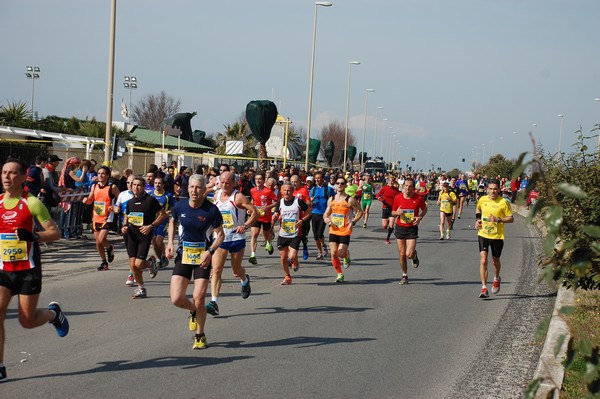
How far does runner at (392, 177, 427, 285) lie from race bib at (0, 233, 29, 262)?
8178 mm

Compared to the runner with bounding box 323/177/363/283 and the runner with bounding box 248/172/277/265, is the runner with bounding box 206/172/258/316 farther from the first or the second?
the runner with bounding box 248/172/277/265

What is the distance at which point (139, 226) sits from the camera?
11.5 meters

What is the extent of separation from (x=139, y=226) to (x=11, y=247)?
478 cm

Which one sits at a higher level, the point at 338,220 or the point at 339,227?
the point at 338,220

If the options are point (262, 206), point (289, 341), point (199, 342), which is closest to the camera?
point (199, 342)

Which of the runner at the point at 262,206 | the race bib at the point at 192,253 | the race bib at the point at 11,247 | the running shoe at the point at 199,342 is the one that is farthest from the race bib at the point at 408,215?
the race bib at the point at 11,247

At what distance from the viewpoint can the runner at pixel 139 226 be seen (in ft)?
37.1

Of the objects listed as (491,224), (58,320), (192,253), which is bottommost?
(58,320)

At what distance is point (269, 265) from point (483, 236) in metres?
4.99

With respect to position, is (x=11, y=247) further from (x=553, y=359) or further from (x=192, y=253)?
(x=553, y=359)

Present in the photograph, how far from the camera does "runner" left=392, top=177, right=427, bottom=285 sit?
1387 centimetres

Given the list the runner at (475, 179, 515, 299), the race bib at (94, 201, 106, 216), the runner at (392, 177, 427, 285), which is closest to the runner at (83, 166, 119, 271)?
the race bib at (94, 201, 106, 216)

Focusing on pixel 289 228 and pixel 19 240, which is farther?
pixel 289 228

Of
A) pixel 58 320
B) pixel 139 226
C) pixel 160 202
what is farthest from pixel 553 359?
pixel 160 202
